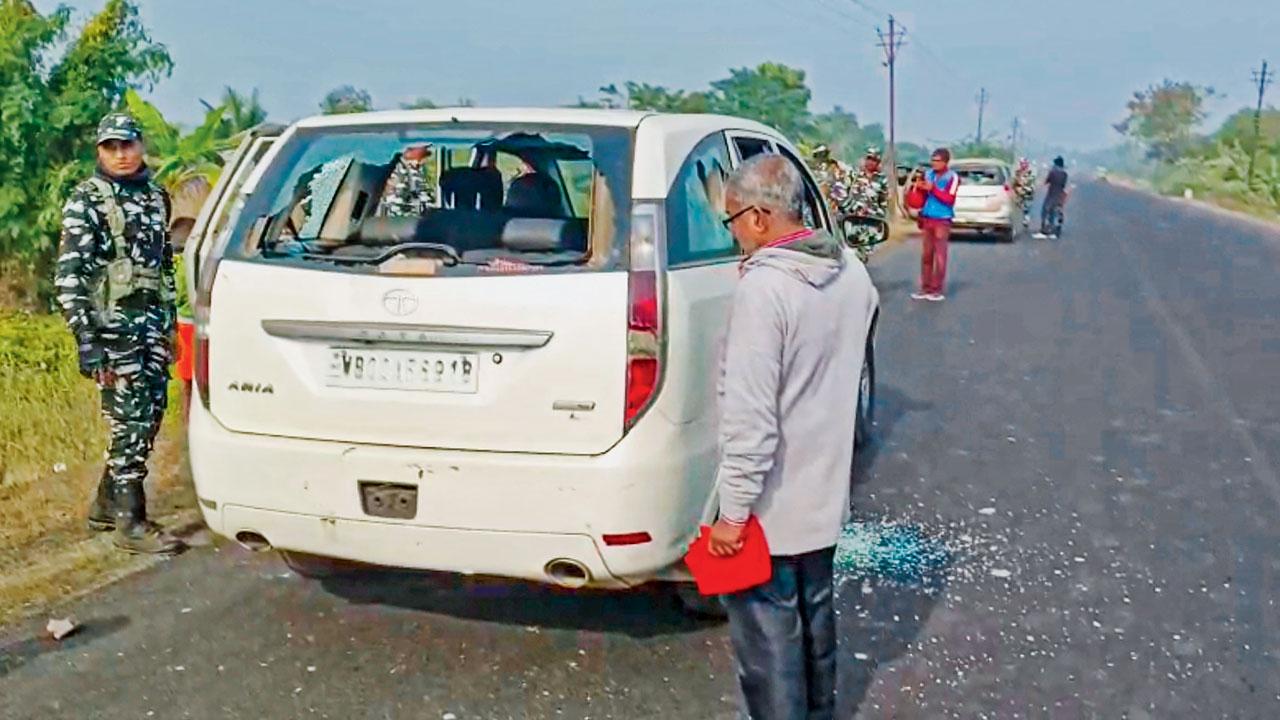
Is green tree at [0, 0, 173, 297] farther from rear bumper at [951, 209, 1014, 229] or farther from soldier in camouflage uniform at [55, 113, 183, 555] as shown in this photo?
rear bumper at [951, 209, 1014, 229]

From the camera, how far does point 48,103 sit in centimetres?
1560

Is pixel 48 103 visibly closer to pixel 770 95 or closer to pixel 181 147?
pixel 181 147

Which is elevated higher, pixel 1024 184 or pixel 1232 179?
pixel 1024 184

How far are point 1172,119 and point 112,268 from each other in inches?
4682

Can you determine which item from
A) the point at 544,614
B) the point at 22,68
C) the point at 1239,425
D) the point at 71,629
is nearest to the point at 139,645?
the point at 71,629

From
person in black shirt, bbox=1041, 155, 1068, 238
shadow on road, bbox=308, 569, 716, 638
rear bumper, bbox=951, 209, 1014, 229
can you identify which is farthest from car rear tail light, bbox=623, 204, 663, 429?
person in black shirt, bbox=1041, 155, 1068, 238

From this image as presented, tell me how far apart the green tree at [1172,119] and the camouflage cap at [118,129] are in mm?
108768

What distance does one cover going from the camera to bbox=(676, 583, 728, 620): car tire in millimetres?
4273

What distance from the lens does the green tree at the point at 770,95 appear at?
204 feet

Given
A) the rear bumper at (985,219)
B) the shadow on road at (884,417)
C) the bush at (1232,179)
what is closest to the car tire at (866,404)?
the shadow on road at (884,417)

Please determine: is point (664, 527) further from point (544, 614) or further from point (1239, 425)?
point (1239, 425)

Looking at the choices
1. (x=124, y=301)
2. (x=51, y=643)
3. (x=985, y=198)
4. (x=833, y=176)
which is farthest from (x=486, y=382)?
(x=985, y=198)

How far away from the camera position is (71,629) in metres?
4.32

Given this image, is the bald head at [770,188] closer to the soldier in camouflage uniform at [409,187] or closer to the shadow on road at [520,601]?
the shadow on road at [520,601]
